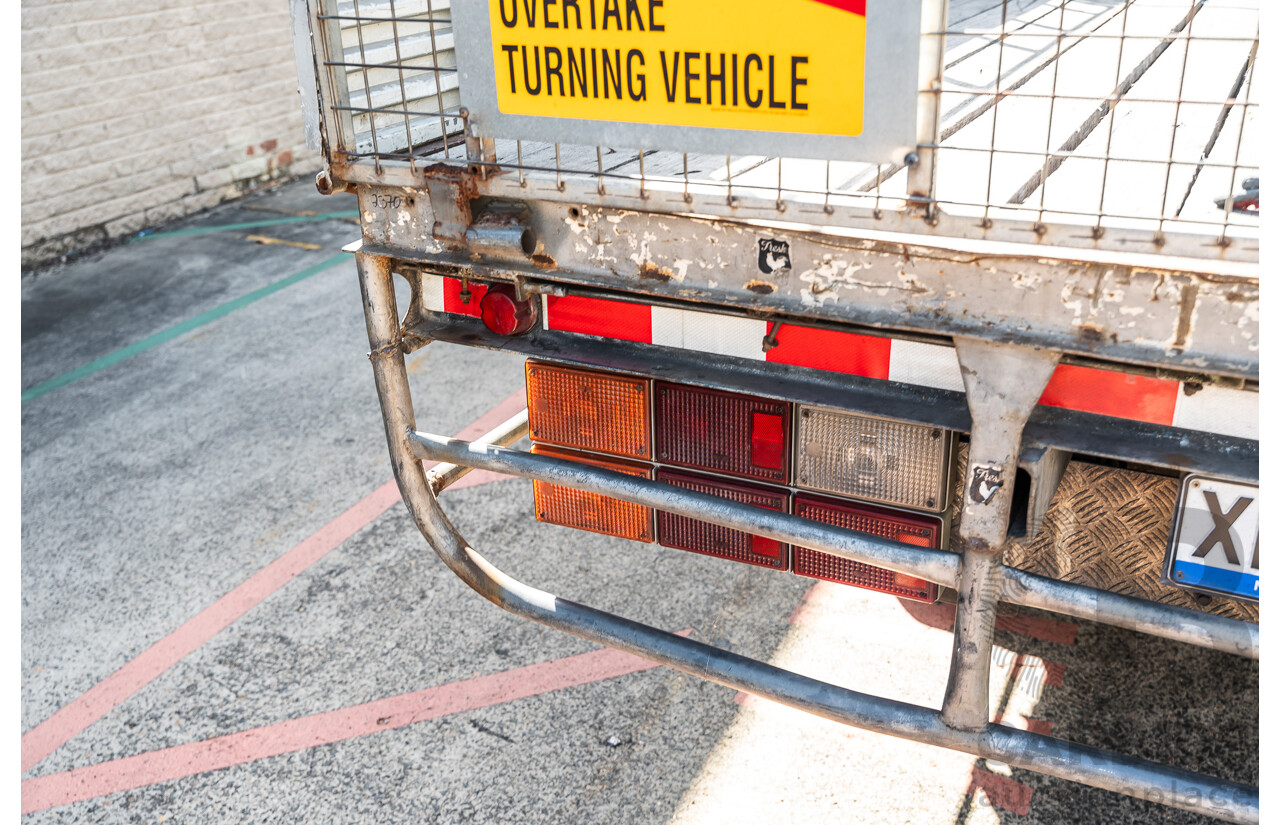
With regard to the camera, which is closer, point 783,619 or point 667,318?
point 667,318

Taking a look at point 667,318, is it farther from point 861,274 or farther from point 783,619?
point 783,619

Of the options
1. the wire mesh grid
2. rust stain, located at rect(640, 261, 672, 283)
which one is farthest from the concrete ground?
the wire mesh grid

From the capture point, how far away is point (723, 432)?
8.03ft

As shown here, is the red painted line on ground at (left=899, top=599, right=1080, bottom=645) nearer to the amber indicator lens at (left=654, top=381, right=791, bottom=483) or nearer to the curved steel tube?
the amber indicator lens at (left=654, top=381, right=791, bottom=483)

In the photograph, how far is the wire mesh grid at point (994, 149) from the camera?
5.38ft

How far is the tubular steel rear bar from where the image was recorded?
1837mm

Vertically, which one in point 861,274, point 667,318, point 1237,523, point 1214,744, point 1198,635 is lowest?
point 1214,744

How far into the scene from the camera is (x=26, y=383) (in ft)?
18.0

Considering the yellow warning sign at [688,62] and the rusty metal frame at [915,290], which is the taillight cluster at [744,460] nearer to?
the rusty metal frame at [915,290]

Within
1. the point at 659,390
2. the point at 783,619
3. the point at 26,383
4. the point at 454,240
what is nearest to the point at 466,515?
the point at 783,619

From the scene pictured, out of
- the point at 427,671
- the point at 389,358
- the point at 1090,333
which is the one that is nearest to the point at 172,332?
the point at 427,671

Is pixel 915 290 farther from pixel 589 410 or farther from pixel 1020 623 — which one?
pixel 1020 623

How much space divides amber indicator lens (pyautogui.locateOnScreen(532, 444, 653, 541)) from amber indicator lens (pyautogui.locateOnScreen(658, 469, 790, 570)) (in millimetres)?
56

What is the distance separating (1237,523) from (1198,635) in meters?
0.25
